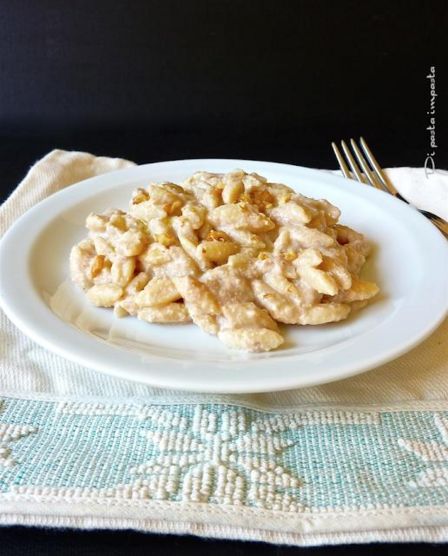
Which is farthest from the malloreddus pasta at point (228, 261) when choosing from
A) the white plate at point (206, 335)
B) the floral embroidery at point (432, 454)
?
the floral embroidery at point (432, 454)

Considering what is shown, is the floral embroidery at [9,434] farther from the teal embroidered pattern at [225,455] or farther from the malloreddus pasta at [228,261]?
the malloreddus pasta at [228,261]

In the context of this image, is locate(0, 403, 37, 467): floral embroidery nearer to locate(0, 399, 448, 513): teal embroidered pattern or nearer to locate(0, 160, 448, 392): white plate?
locate(0, 399, 448, 513): teal embroidered pattern

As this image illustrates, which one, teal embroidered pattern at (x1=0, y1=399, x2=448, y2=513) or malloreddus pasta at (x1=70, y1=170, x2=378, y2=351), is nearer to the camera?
teal embroidered pattern at (x1=0, y1=399, x2=448, y2=513)

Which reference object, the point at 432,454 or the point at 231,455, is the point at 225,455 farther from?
the point at 432,454

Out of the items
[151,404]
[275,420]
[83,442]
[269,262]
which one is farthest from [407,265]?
[83,442]

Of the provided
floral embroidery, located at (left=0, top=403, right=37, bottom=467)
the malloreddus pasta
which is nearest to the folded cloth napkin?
floral embroidery, located at (left=0, top=403, right=37, bottom=467)

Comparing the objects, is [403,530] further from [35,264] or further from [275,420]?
[35,264]

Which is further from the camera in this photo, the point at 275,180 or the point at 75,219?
the point at 275,180
